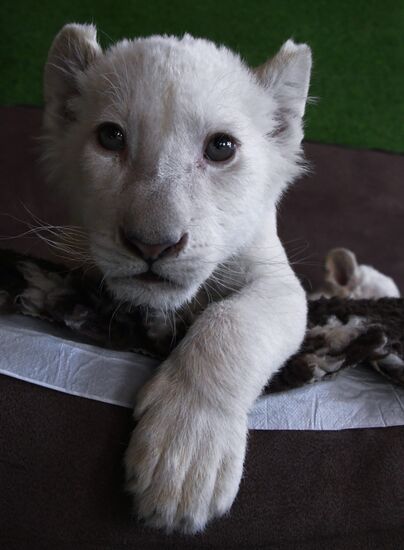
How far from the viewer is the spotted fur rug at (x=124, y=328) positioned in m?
1.04

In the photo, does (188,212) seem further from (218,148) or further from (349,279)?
(349,279)

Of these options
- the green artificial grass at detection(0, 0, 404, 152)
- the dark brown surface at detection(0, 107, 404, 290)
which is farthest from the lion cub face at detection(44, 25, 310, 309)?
the green artificial grass at detection(0, 0, 404, 152)

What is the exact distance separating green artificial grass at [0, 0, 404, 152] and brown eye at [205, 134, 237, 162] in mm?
1701

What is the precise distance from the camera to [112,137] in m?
1.12

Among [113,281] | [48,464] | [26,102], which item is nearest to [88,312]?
[113,281]

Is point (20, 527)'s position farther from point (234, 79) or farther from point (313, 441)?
point (234, 79)

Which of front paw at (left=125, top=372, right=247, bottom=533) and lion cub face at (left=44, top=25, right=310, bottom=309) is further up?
lion cub face at (left=44, top=25, right=310, bottom=309)

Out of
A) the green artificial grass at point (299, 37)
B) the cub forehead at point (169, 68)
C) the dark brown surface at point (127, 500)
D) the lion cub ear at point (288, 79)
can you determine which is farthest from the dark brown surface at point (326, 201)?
the dark brown surface at point (127, 500)

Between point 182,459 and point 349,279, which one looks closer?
point 182,459

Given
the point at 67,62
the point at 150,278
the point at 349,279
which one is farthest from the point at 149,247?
the point at 349,279

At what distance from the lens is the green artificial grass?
8.67ft

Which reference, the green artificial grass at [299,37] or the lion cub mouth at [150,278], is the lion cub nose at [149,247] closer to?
the lion cub mouth at [150,278]

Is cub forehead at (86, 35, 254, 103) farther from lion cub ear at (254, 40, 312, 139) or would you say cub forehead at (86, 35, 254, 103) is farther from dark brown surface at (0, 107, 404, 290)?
dark brown surface at (0, 107, 404, 290)

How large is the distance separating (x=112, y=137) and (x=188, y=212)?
25 cm
